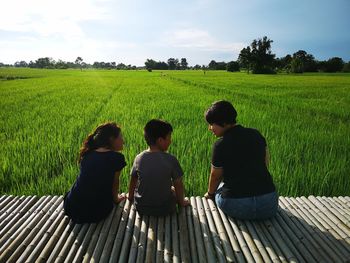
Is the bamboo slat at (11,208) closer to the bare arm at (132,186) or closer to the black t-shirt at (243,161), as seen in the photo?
the bare arm at (132,186)

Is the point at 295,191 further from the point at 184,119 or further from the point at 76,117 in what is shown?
the point at 76,117

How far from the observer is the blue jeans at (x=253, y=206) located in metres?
2.29

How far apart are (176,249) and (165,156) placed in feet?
2.19

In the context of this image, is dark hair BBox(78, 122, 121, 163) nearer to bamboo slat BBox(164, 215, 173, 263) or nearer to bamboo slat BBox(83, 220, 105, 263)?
bamboo slat BBox(83, 220, 105, 263)

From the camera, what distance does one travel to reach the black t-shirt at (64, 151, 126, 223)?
2275 mm

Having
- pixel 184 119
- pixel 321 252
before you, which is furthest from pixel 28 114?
pixel 321 252

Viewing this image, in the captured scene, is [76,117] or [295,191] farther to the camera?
[76,117]

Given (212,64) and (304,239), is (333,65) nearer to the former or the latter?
(212,64)

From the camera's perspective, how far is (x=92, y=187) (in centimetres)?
229

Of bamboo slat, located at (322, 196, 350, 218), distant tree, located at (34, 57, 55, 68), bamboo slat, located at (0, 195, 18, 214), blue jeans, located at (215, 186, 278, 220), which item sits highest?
blue jeans, located at (215, 186, 278, 220)

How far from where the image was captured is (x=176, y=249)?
2021 mm

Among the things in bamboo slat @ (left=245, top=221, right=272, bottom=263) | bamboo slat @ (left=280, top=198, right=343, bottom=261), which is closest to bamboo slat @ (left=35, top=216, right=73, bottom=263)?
bamboo slat @ (left=245, top=221, right=272, bottom=263)

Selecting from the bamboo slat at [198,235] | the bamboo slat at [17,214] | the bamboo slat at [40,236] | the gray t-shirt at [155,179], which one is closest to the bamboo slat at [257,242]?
the bamboo slat at [198,235]

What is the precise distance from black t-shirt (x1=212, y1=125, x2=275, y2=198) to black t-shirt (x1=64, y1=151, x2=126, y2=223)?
0.80 m
